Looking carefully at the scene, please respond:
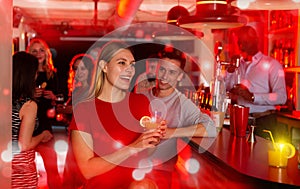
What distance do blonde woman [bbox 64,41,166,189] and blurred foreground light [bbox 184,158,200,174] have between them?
3.08ft

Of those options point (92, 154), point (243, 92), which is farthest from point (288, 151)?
point (243, 92)

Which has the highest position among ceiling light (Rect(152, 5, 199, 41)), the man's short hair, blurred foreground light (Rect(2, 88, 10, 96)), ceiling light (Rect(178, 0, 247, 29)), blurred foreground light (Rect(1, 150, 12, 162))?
ceiling light (Rect(152, 5, 199, 41))

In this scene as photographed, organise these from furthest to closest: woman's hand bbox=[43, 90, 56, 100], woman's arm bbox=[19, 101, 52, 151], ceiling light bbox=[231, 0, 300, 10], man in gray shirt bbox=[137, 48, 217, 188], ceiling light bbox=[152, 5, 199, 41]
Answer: ceiling light bbox=[152, 5, 199, 41] → woman's hand bbox=[43, 90, 56, 100] → ceiling light bbox=[231, 0, 300, 10] → man in gray shirt bbox=[137, 48, 217, 188] → woman's arm bbox=[19, 101, 52, 151]

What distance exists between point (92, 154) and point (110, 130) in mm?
147

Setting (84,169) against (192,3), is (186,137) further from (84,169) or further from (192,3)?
(192,3)

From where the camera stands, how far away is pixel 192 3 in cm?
977

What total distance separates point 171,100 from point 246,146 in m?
0.69

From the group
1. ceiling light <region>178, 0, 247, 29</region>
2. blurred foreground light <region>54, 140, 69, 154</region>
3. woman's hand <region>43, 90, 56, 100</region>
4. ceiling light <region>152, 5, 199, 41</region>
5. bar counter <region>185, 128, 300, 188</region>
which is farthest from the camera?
blurred foreground light <region>54, 140, 69, 154</region>

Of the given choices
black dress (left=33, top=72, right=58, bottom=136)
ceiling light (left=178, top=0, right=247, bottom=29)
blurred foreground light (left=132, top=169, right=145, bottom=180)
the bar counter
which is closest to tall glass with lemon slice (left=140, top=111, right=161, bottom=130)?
blurred foreground light (left=132, top=169, right=145, bottom=180)

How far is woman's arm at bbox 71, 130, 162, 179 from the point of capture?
7.60 feet

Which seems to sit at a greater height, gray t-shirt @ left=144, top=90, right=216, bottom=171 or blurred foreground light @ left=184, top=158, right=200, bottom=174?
gray t-shirt @ left=144, top=90, right=216, bottom=171

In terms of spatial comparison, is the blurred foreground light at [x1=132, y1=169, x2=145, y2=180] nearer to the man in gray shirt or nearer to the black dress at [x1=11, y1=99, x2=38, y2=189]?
the man in gray shirt

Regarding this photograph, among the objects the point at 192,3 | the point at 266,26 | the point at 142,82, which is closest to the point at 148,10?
the point at 192,3

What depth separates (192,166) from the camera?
3.58m
